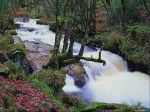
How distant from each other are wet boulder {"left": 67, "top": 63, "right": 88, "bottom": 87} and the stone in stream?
163cm

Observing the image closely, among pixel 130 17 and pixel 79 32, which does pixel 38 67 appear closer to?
pixel 79 32

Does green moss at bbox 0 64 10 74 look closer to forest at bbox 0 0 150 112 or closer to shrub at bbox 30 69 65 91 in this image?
forest at bbox 0 0 150 112

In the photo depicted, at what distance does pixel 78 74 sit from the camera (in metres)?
18.8

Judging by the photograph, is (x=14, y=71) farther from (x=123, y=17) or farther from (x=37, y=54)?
(x=123, y=17)

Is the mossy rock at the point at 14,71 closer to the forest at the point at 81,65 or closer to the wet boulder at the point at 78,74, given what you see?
the forest at the point at 81,65

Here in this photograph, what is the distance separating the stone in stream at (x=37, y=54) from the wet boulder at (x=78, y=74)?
163 cm

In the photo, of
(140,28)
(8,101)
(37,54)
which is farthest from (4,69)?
(140,28)

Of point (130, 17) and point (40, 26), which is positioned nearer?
point (130, 17)

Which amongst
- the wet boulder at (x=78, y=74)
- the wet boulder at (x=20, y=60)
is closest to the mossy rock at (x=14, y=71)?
the wet boulder at (x=20, y=60)

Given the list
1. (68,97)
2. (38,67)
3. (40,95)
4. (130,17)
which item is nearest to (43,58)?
(38,67)

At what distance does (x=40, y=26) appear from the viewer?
3822 centimetres

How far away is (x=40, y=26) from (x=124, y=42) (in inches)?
669

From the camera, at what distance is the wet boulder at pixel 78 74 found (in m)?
18.1

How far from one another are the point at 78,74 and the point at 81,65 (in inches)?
70.1
